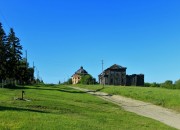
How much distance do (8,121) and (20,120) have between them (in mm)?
563

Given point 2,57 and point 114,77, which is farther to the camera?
point 114,77

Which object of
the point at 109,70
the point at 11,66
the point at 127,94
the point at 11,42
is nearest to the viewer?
the point at 127,94

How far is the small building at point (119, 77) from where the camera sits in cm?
12888

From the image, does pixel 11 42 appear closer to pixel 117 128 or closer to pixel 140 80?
pixel 140 80

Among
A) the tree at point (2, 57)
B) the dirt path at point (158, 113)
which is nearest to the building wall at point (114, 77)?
the tree at point (2, 57)

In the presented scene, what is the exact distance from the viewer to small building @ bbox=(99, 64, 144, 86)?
423ft

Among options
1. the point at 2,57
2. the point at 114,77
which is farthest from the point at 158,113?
the point at 114,77

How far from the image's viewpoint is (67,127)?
15.6 metres

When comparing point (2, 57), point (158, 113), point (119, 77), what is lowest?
point (158, 113)

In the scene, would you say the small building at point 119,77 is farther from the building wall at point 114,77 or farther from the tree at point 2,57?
the tree at point 2,57

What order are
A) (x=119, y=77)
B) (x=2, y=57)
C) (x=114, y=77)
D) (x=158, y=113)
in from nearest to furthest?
(x=158, y=113)
(x=2, y=57)
(x=119, y=77)
(x=114, y=77)

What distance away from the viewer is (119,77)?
5285 inches

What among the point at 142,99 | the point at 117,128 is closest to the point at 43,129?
the point at 117,128

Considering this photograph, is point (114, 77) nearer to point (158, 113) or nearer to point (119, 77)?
point (119, 77)
